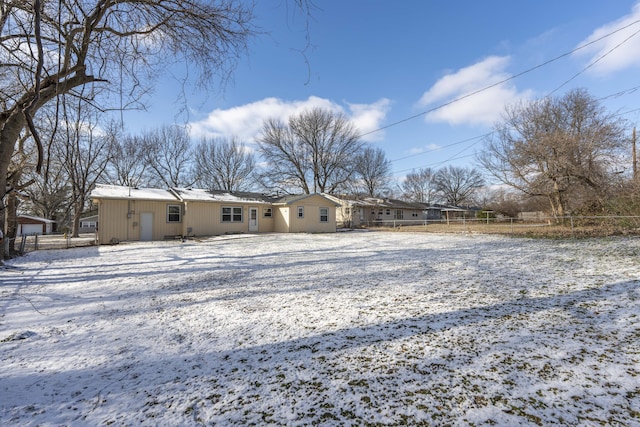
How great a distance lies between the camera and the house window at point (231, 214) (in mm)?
18031

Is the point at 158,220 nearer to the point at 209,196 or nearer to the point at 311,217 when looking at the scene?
the point at 209,196

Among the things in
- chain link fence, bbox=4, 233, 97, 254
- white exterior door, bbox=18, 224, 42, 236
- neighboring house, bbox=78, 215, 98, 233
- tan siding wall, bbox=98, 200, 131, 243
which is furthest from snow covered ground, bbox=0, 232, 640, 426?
white exterior door, bbox=18, 224, 42, 236

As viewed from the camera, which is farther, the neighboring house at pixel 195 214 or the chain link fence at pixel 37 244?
the neighboring house at pixel 195 214

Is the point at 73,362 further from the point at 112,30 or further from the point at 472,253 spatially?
the point at 472,253

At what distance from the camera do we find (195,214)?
54.4 ft

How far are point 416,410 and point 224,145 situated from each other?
35737 mm

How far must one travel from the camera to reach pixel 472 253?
28.5 feet

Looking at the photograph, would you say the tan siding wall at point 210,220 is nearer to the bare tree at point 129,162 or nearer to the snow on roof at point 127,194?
the snow on roof at point 127,194

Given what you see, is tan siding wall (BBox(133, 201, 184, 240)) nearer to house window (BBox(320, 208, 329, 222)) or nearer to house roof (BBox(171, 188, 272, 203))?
house roof (BBox(171, 188, 272, 203))

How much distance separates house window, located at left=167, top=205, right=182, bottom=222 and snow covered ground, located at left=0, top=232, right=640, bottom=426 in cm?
1095

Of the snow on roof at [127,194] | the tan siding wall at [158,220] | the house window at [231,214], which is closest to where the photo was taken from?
the snow on roof at [127,194]

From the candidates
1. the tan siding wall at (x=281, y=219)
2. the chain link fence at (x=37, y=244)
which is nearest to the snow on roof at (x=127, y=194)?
the chain link fence at (x=37, y=244)

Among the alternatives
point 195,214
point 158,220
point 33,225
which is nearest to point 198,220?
point 195,214

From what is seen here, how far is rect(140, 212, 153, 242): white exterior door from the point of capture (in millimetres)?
15062
